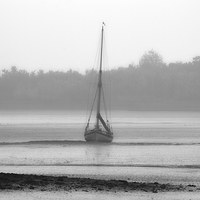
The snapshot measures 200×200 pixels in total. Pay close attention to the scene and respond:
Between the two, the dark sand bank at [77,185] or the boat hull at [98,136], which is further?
the boat hull at [98,136]

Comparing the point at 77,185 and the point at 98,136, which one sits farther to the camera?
the point at 98,136

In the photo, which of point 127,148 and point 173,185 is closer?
point 173,185

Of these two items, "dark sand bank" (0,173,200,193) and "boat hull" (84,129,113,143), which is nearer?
"dark sand bank" (0,173,200,193)

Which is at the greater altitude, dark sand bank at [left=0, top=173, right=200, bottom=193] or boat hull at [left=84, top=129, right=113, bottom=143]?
boat hull at [left=84, top=129, right=113, bottom=143]

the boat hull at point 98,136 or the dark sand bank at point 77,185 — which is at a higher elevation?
the boat hull at point 98,136

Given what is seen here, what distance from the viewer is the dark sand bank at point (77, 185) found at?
28.6 meters

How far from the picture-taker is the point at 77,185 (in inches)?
1163

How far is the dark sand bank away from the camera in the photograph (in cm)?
2864

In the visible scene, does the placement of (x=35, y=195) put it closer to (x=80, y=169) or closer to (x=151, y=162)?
(x=80, y=169)

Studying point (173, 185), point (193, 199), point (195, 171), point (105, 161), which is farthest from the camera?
point (105, 161)

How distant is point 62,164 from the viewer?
135 ft

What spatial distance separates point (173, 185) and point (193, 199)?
4166 mm

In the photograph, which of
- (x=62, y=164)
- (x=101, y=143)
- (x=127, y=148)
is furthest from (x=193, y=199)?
(x=101, y=143)

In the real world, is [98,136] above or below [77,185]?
above
